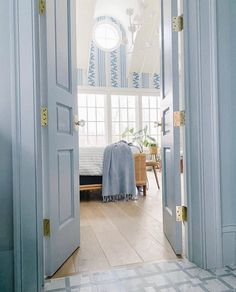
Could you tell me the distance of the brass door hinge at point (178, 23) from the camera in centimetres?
158

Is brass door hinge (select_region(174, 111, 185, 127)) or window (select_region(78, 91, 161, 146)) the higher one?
window (select_region(78, 91, 161, 146))

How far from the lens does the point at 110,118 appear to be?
7180 millimetres

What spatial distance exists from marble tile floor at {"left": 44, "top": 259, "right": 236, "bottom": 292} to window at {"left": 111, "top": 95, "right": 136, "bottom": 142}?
585 centimetres

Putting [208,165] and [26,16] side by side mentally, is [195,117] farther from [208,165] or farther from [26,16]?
[26,16]

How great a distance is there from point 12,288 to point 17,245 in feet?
0.71

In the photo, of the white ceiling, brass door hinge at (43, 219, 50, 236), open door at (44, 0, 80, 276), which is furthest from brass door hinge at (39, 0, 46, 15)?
the white ceiling

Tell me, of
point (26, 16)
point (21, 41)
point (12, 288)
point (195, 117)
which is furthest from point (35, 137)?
point (195, 117)

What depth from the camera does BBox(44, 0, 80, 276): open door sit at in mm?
1397

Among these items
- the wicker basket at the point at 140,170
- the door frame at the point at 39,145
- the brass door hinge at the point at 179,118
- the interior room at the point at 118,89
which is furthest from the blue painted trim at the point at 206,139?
the wicker basket at the point at 140,170

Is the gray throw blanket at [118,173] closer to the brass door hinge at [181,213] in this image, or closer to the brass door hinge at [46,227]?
the brass door hinge at [181,213]

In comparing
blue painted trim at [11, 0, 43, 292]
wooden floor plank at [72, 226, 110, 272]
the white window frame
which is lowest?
wooden floor plank at [72, 226, 110, 272]

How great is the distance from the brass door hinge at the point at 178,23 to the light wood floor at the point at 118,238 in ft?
4.90

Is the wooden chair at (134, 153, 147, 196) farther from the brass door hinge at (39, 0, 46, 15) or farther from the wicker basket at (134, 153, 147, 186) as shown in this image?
the brass door hinge at (39, 0, 46, 15)

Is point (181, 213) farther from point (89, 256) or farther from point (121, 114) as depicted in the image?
point (121, 114)
